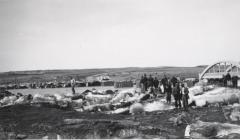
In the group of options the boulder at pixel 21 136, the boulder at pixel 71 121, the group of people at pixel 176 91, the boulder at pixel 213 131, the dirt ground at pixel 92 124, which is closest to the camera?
the boulder at pixel 213 131

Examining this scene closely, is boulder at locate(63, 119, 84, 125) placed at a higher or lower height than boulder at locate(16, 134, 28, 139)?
higher

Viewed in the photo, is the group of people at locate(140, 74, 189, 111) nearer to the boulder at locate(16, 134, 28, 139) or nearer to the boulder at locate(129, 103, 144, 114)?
the boulder at locate(129, 103, 144, 114)

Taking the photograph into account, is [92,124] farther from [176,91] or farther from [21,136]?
[176,91]

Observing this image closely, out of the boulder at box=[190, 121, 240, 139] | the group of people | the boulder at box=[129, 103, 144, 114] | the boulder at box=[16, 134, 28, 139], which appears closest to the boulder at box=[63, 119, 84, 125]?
the boulder at box=[16, 134, 28, 139]

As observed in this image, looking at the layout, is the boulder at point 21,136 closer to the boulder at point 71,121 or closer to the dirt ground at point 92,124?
the dirt ground at point 92,124

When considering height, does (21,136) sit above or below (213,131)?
below

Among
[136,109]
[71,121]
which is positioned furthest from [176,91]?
[71,121]

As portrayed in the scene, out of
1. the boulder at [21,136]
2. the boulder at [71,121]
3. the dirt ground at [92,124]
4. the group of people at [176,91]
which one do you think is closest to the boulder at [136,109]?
the dirt ground at [92,124]

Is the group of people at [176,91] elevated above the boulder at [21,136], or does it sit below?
above

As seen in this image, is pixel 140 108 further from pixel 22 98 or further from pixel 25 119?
pixel 22 98
